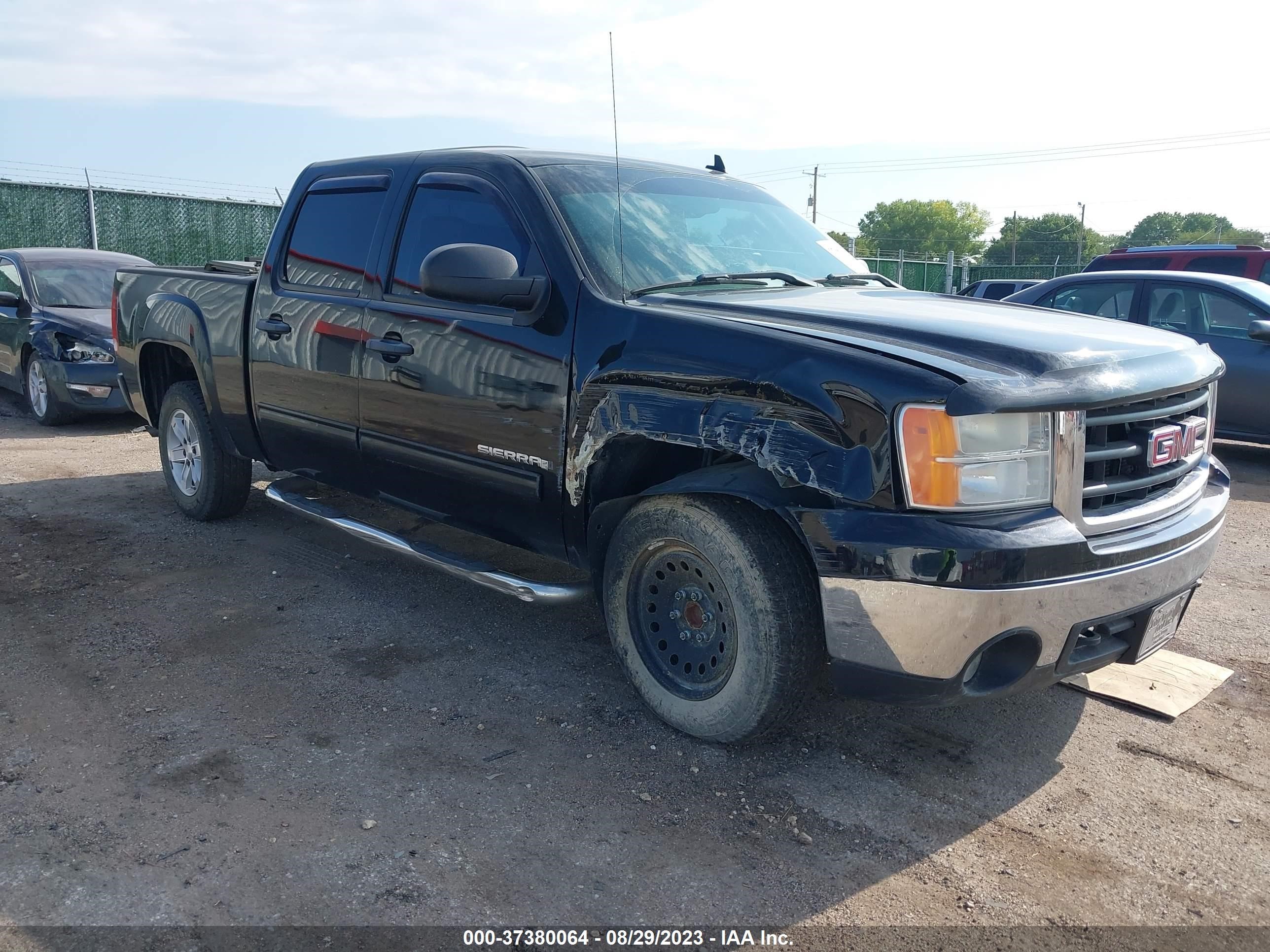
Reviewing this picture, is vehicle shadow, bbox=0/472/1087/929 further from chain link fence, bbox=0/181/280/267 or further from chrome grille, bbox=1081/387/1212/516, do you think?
chain link fence, bbox=0/181/280/267

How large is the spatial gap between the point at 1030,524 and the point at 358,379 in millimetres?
2733

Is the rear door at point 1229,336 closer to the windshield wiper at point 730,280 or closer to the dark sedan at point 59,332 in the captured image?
the windshield wiper at point 730,280

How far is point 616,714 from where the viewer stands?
11.8ft

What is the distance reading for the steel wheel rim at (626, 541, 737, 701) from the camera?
3217mm

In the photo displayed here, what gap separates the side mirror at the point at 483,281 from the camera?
11.2 ft

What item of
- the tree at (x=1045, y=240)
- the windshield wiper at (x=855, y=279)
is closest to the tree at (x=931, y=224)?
the tree at (x=1045, y=240)

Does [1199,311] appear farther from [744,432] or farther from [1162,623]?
[744,432]

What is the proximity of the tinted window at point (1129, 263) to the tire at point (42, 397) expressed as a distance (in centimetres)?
1043

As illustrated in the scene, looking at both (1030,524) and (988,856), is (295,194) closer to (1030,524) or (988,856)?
(1030,524)

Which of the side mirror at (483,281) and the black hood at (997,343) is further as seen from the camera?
the side mirror at (483,281)

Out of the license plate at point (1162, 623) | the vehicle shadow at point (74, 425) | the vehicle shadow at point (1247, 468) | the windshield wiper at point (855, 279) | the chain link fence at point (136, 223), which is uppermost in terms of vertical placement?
the chain link fence at point (136, 223)

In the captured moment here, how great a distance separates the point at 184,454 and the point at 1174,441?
199 inches

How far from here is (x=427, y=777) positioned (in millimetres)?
3150

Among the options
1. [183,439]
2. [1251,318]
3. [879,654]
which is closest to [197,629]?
[183,439]
